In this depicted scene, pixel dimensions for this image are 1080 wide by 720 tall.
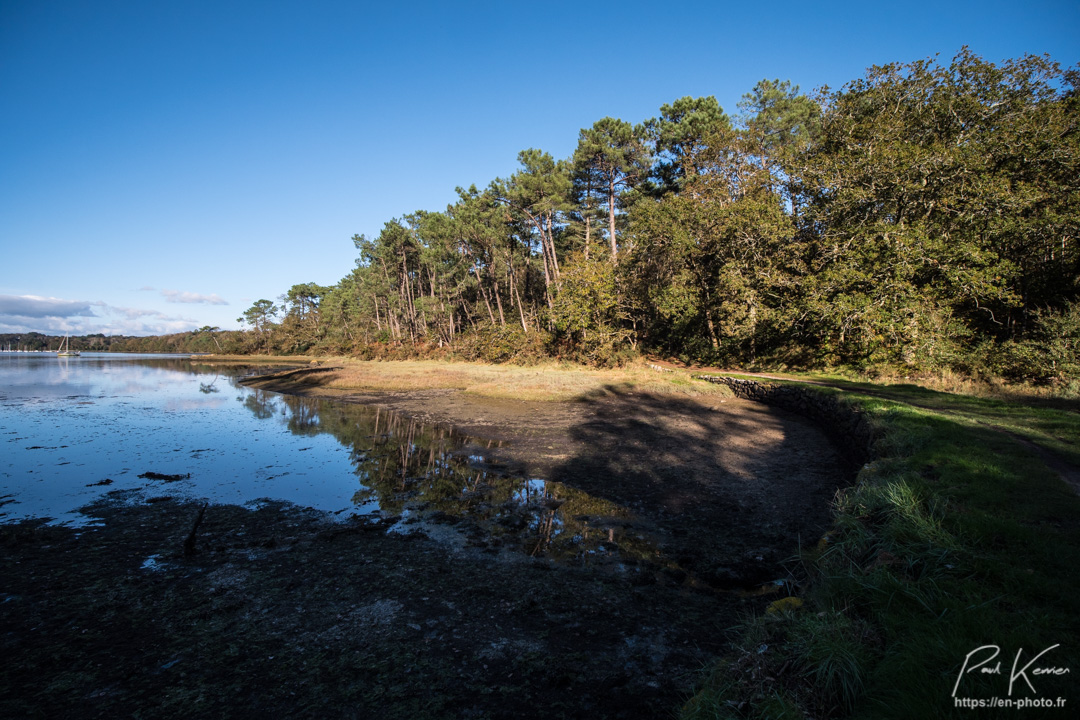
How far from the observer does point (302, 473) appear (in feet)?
36.6

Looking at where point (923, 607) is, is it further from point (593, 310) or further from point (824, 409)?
point (593, 310)

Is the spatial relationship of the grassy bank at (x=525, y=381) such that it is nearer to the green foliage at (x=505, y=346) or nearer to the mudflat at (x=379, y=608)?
the green foliage at (x=505, y=346)

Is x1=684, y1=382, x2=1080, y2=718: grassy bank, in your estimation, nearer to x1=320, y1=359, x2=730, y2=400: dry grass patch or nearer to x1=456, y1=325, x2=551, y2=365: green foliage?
x1=320, y1=359, x2=730, y2=400: dry grass patch

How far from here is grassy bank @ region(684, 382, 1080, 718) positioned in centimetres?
260

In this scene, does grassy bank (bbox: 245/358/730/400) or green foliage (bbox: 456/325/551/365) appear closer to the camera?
grassy bank (bbox: 245/358/730/400)

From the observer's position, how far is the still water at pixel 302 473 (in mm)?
7788

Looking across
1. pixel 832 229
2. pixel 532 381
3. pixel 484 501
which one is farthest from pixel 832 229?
pixel 484 501

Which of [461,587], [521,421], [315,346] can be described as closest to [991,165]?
[521,421]

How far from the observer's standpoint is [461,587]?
5.50 m

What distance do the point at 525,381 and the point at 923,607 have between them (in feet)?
75.6

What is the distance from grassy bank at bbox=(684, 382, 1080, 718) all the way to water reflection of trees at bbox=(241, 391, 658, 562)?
2.79m

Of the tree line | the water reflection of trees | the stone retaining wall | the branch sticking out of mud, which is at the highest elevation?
the tree line

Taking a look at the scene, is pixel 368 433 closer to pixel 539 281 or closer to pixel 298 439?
pixel 298 439

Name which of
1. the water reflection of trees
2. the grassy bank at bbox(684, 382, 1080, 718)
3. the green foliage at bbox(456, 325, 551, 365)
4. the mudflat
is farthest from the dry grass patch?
the grassy bank at bbox(684, 382, 1080, 718)
